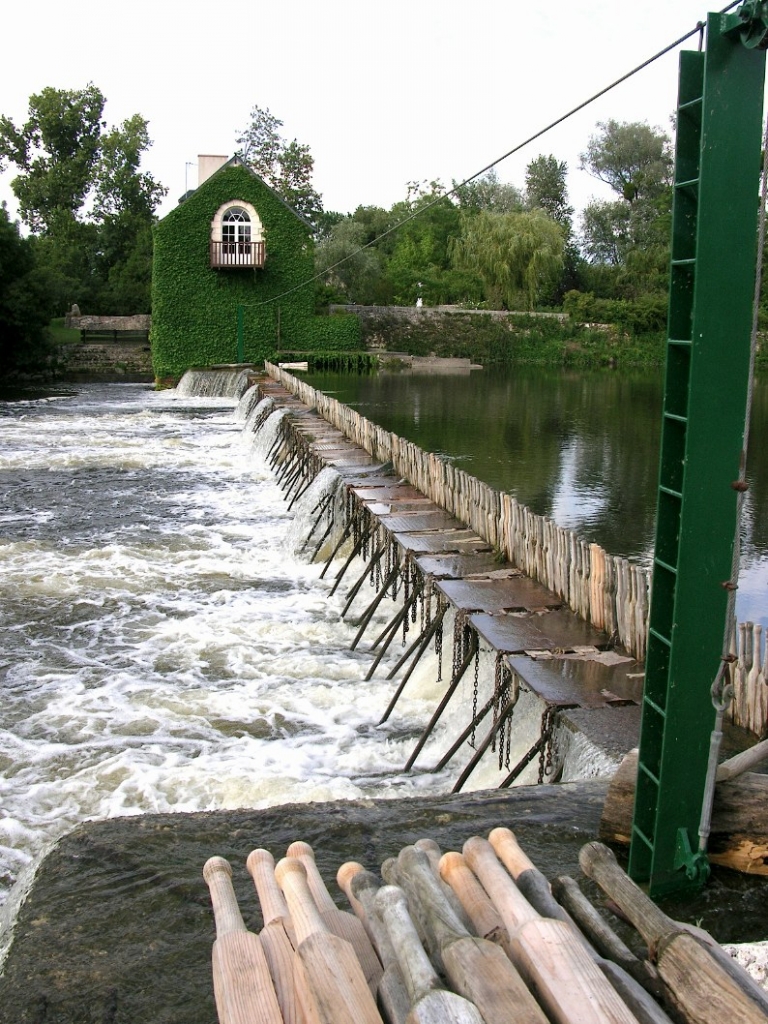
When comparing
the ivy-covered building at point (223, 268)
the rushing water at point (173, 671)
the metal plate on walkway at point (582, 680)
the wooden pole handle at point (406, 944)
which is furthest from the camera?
the ivy-covered building at point (223, 268)

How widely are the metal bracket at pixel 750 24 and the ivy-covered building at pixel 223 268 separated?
4038 centimetres

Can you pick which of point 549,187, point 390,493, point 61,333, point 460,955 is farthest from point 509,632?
point 549,187

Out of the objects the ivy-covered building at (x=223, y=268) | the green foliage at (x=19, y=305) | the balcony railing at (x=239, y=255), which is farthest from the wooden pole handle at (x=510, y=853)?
the green foliage at (x=19, y=305)

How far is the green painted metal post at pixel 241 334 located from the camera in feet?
144

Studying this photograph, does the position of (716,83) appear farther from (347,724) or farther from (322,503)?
(322,503)

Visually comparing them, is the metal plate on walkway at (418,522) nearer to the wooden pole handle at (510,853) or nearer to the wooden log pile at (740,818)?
the wooden log pile at (740,818)

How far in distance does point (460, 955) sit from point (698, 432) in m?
2.36

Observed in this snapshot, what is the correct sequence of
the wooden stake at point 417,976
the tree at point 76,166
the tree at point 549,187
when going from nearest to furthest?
the wooden stake at point 417,976 → the tree at point 76,166 → the tree at point 549,187

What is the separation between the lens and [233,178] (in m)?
42.4

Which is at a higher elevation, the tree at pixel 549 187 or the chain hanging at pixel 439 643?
the tree at pixel 549 187

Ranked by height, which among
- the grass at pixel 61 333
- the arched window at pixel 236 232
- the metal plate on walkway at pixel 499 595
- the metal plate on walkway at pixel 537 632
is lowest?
the metal plate on walkway at pixel 537 632

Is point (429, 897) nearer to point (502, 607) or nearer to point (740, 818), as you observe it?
point (740, 818)

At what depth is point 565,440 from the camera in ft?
90.5

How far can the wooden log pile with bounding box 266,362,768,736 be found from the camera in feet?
22.3
